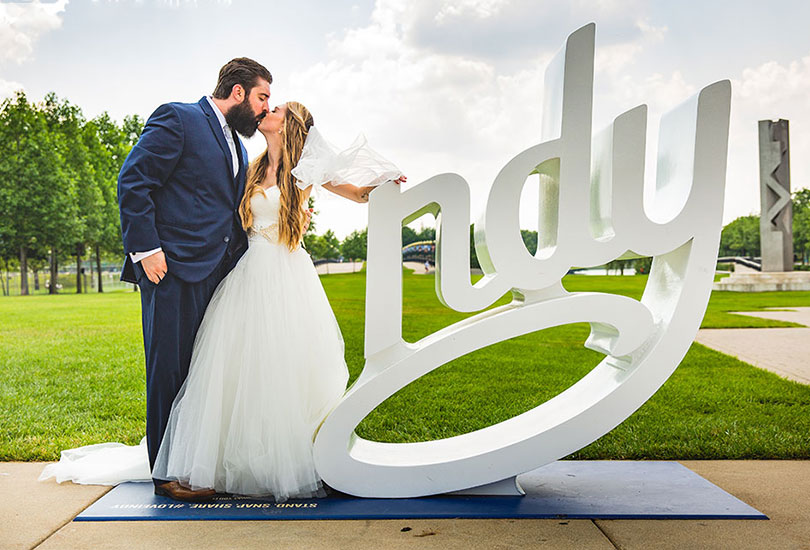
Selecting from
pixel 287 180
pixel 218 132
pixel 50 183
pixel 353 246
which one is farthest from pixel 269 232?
pixel 353 246

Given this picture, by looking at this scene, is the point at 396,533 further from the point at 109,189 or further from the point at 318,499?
the point at 109,189

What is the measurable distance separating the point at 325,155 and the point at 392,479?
5.38 ft

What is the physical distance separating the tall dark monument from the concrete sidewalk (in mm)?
19221

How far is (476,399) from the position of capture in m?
6.94

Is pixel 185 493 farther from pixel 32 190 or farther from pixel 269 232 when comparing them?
pixel 32 190

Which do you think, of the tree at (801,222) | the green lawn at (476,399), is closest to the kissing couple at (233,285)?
the green lawn at (476,399)

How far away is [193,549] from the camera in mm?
3002

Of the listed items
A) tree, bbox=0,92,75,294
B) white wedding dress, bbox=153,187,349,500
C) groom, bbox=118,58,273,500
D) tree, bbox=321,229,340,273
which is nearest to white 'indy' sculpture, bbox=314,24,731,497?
white wedding dress, bbox=153,187,349,500

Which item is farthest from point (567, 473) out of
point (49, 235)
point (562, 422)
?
point (49, 235)

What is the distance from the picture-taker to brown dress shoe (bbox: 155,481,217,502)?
3596 millimetres

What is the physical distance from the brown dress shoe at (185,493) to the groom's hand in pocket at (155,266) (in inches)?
39.9

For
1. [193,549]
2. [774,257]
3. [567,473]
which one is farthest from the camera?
[774,257]

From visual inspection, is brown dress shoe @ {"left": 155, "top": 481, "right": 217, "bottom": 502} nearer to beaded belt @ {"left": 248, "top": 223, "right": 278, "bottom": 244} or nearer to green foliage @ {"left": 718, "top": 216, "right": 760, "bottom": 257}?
beaded belt @ {"left": 248, "top": 223, "right": 278, "bottom": 244}

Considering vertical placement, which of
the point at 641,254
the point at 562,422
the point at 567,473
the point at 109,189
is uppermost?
the point at 109,189
